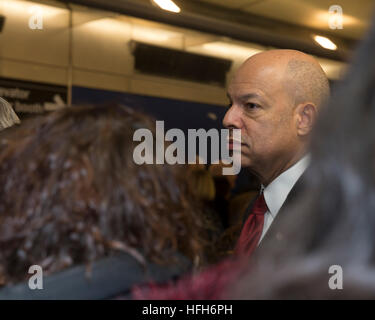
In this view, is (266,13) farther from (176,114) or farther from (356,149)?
(356,149)

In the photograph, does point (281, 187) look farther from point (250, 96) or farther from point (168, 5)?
point (168, 5)

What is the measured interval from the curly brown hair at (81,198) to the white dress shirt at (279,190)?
71 cm

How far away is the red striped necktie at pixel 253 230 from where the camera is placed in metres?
1.44

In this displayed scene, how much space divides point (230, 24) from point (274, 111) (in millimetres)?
3159

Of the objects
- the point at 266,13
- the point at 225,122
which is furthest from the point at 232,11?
the point at 225,122

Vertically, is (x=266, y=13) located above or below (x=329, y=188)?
above

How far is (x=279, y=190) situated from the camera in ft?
4.94

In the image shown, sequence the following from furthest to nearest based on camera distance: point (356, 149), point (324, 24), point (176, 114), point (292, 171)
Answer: point (324, 24)
point (176, 114)
point (292, 171)
point (356, 149)

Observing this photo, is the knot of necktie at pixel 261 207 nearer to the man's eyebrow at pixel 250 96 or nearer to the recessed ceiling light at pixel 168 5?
the man's eyebrow at pixel 250 96

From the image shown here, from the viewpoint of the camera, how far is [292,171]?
1538 millimetres

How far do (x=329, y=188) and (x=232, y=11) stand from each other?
4.57 m

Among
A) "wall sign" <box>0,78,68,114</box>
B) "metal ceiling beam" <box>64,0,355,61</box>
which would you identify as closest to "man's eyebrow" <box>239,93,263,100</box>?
"metal ceiling beam" <box>64,0,355,61</box>

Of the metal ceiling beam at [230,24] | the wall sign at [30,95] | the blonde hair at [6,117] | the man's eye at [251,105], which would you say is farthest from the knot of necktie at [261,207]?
the wall sign at [30,95]
